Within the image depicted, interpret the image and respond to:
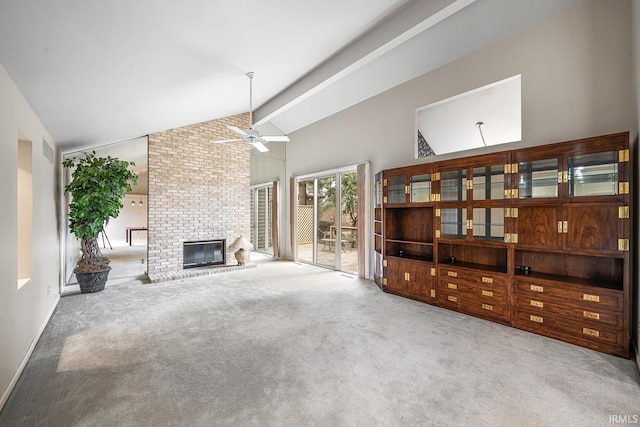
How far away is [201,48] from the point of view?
130 inches

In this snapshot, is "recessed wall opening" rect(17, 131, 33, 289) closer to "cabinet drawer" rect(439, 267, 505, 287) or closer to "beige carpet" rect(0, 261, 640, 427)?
"beige carpet" rect(0, 261, 640, 427)

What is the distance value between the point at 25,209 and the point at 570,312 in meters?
5.95

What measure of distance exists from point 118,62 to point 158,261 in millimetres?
4563

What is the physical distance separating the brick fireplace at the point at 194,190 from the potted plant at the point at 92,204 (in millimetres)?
1014

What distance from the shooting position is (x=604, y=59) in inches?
125

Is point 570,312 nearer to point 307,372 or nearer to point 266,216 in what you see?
point 307,372

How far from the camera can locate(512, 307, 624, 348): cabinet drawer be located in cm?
283

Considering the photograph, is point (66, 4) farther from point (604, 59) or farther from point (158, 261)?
point (158, 261)

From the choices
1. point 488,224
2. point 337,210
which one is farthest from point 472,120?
point 337,210

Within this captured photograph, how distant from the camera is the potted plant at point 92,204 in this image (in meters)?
4.86

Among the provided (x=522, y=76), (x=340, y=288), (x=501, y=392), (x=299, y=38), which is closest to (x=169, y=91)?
(x=299, y=38)

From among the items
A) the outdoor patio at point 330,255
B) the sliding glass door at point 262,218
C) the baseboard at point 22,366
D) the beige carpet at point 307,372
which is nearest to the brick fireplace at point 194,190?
the outdoor patio at point 330,255

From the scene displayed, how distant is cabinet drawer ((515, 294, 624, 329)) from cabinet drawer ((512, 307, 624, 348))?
3 centimetres

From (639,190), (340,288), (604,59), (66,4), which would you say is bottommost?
(340,288)
